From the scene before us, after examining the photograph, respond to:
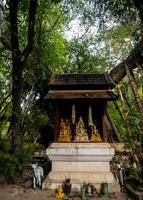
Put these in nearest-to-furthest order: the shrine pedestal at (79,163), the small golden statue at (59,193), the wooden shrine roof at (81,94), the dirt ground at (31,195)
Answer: the dirt ground at (31,195)
the small golden statue at (59,193)
the shrine pedestal at (79,163)
the wooden shrine roof at (81,94)

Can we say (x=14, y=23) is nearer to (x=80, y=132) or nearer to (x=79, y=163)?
(x=80, y=132)

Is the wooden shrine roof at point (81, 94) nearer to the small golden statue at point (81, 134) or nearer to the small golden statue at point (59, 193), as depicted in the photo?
the small golden statue at point (81, 134)

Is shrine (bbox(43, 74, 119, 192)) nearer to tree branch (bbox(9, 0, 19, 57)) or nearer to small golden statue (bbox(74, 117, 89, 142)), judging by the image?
small golden statue (bbox(74, 117, 89, 142))

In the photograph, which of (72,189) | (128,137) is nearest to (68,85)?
(128,137)

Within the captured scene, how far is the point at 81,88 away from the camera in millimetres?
12297

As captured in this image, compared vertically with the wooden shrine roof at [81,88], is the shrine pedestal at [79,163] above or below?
below

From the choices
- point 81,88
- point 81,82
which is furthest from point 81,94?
point 81,82

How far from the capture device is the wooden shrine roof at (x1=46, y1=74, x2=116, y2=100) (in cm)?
1183

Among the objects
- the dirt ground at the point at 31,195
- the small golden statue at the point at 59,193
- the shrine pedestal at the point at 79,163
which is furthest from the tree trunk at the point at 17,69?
the small golden statue at the point at 59,193

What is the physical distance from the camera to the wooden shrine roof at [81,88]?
11828 millimetres

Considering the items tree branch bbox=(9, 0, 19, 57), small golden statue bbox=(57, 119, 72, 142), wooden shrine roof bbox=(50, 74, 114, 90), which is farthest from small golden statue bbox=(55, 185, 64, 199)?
tree branch bbox=(9, 0, 19, 57)

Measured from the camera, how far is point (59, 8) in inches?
799

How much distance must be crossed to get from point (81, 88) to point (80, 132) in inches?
60.4

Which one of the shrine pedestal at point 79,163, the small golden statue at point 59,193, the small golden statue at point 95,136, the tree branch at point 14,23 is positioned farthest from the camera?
the small golden statue at point 95,136
